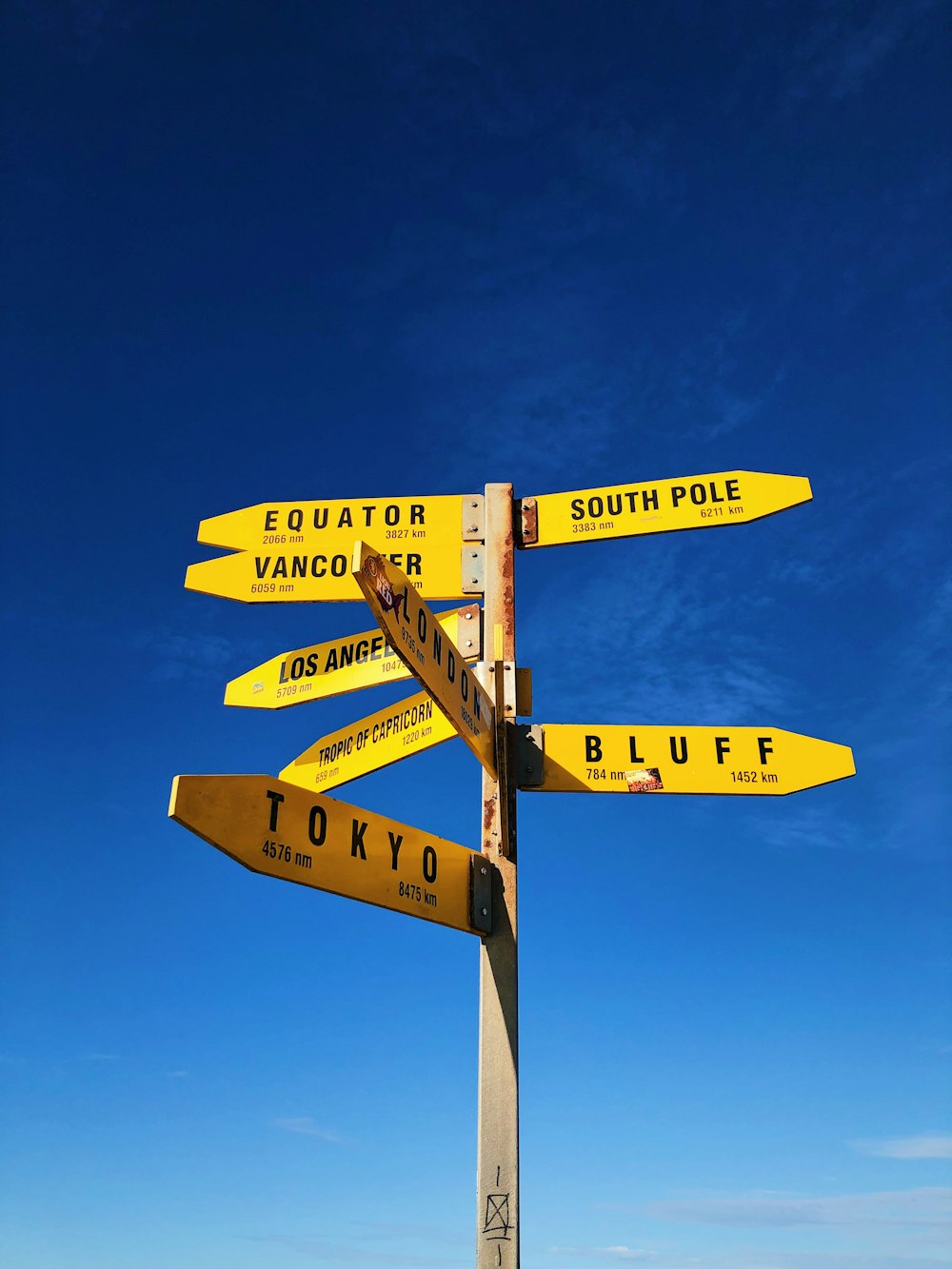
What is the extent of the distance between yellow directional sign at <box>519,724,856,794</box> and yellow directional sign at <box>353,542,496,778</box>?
400mm

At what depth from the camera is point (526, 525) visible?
16.0 feet

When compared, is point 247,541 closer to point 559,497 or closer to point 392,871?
point 559,497

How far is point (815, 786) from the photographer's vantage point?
4305 millimetres

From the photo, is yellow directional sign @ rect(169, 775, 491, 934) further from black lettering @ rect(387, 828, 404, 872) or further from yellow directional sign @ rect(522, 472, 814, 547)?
yellow directional sign @ rect(522, 472, 814, 547)

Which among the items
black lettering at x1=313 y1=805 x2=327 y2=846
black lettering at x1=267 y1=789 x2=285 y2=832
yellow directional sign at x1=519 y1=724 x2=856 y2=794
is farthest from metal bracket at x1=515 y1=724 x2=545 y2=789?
black lettering at x1=267 y1=789 x2=285 y2=832

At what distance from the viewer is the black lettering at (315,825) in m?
3.23

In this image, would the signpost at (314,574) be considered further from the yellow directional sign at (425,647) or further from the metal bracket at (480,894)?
the metal bracket at (480,894)

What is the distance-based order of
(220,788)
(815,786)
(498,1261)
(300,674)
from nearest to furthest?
(220,788)
(498,1261)
(815,786)
(300,674)

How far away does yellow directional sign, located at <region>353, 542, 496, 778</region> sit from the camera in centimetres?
278

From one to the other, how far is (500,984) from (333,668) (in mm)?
1643

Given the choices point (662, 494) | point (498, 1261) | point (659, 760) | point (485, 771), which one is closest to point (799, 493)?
point (662, 494)

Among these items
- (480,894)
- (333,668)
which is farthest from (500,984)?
(333,668)

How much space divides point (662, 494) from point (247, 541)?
6.93ft

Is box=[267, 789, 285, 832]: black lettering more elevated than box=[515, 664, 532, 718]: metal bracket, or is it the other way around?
box=[515, 664, 532, 718]: metal bracket
